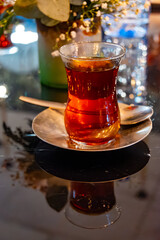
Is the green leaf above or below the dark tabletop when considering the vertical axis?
above

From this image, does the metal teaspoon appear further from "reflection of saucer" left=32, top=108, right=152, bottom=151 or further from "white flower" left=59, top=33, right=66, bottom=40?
"white flower" left=59, top=33, right=66, bottom=40

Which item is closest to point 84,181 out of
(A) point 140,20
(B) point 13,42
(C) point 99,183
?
(C) point 99,183

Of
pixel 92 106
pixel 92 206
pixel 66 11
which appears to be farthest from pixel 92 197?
pixel 66 11

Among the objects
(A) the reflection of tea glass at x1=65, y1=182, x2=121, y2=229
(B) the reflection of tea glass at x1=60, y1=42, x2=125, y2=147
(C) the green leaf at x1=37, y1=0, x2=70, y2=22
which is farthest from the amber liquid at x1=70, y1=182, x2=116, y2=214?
(C) the green leaf at x1=37, y1=0, x2=70, y2=22

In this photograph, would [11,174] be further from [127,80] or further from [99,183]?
[127,80]

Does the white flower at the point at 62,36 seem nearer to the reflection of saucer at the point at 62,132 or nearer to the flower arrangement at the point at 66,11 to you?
the flower arrangement at the point at 66,11

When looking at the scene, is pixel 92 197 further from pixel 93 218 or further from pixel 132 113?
pixel 132 113
